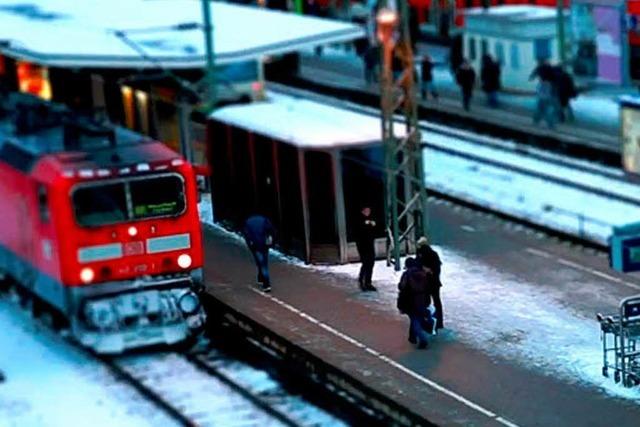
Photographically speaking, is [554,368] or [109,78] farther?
[109,78]

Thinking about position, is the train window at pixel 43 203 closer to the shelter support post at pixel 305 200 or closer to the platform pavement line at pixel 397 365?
the platform pavement line at pixel 397 365

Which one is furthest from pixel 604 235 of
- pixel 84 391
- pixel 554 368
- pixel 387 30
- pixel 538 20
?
pixel 538 20

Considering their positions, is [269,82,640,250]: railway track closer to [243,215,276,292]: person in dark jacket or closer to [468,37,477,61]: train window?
[468,37,477,61]: train window

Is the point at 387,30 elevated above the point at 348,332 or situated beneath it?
elevated above

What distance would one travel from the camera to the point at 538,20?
4616 cm

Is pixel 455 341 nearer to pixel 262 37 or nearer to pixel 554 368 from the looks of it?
pixel 554 368

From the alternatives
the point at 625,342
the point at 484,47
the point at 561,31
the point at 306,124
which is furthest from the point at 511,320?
the point at 484,47

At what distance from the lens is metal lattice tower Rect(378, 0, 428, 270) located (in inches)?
1045

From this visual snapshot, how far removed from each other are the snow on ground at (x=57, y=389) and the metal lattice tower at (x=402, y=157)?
5.50 metres

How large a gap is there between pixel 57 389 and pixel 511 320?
6085 mm

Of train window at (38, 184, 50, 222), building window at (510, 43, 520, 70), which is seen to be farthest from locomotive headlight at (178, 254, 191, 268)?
building window at (510, 43, 520, 70)

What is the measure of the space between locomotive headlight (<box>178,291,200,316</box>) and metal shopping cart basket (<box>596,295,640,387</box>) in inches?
206

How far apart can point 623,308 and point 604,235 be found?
10.1m

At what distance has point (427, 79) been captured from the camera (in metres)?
46.5
